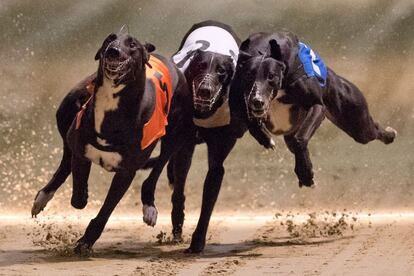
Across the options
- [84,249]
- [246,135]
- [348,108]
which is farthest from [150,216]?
[246,135]

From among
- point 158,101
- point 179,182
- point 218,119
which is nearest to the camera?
point 158,101

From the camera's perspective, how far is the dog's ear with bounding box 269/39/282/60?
7168 mm

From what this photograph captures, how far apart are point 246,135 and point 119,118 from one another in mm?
4139

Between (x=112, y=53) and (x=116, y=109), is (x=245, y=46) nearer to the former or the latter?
(x=116, y=109)

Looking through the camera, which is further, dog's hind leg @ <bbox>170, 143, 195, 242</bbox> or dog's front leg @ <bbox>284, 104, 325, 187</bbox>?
dog's hind leg @ <bbox>170, 143, 195, 242</bbox>

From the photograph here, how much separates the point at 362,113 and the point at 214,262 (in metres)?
1.71

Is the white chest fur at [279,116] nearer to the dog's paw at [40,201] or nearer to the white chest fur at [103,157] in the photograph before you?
the white chest fur at [103,157]

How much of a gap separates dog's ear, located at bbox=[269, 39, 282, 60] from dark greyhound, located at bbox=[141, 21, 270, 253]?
21 centimetres

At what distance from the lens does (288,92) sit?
736 centimetres

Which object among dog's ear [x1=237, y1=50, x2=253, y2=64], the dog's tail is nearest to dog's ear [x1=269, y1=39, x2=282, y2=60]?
dog's ear [x1=237, y1=50, x2=253, y2=64]

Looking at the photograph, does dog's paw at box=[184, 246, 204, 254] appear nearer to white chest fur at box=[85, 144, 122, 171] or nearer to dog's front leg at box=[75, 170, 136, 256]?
dog's front leg at box=[75, 170, 136, 256]

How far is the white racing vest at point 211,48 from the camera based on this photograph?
7.20 meters

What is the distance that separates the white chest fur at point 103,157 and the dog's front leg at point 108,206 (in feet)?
0.21

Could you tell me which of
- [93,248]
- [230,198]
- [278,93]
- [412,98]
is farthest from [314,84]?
[412,98]
